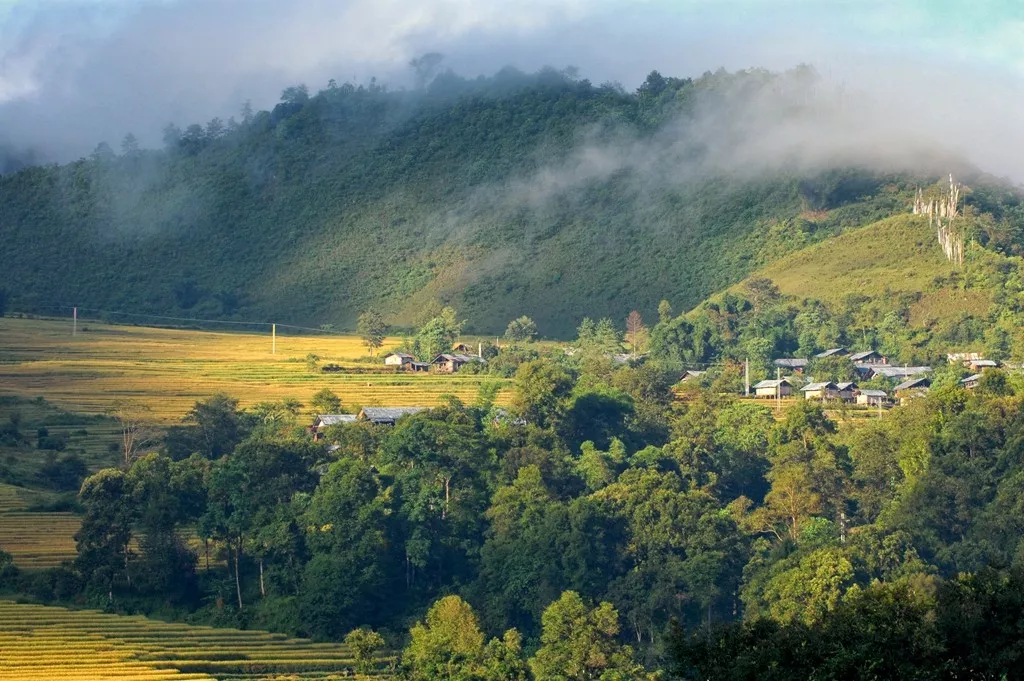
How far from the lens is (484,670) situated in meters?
38.1

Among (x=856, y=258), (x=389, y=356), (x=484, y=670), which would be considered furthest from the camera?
(x=856, y=258)

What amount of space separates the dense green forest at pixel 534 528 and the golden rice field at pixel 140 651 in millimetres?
1446

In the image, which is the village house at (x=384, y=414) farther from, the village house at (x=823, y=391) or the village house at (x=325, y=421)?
the village house at (x=823, y=391)

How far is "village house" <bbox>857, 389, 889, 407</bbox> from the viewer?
6844 cm

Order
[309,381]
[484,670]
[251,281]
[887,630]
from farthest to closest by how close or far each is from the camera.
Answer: [251,281]
[309,381]
[484,670]
[887,630]

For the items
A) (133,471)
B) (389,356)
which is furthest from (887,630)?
(389,356)

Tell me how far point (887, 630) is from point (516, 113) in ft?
317

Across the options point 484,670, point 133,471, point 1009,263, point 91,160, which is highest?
point 91,160

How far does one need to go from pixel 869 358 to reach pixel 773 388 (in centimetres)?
839

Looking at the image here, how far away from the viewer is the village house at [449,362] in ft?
247

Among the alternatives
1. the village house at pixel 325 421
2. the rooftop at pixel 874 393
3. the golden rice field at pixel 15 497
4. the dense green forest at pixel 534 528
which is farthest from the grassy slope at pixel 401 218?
the golden rice field at pixel 15 497

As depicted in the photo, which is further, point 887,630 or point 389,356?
point 389,356

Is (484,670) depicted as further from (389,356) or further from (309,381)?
(389,356)

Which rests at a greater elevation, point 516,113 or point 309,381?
point 516,113
